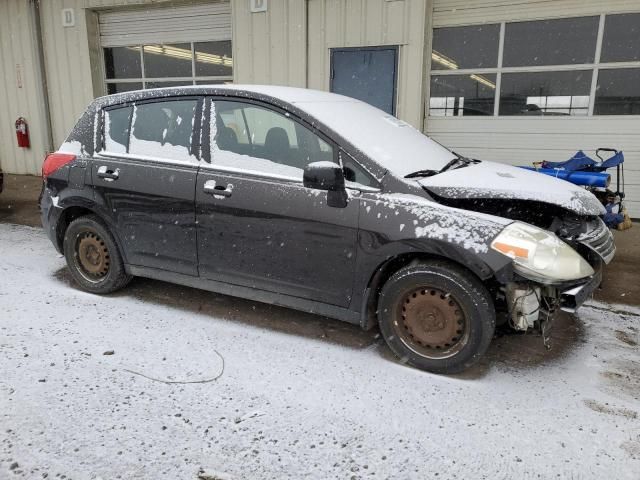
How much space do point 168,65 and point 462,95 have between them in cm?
589

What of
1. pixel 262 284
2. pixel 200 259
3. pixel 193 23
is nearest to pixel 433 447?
pixel 262 284

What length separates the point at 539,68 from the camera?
718 centimetres

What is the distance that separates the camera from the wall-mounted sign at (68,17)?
9.77 metres

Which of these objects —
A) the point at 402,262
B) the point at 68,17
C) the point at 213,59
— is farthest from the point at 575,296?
the point at 68,17

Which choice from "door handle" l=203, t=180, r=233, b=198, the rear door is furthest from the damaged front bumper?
the rear door

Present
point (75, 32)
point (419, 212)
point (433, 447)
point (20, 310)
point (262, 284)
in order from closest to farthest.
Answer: point (433, 447), point (419, 212), point (262, 284), point (20, 310), point (75, 32)

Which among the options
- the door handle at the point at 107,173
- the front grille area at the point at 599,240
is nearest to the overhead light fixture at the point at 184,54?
the door handle at the point at 107,173

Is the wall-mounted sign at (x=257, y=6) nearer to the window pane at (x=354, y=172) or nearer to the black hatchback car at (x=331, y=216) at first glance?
the black hatchback car at (x=331, y=216)

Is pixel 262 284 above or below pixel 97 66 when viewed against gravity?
below

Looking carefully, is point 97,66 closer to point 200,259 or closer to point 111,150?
point 111,150

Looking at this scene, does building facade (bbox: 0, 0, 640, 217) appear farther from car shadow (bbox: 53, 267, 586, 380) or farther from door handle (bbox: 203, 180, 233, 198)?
door handle (bbox: 203, 180, 233, 198)

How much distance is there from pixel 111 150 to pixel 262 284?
1.73 meters

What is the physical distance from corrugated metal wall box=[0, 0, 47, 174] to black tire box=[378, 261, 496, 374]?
1016cm

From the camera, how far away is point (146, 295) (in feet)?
13.6
